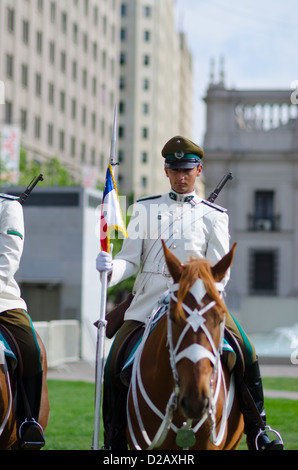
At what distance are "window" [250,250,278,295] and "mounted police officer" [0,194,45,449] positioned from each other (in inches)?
1574

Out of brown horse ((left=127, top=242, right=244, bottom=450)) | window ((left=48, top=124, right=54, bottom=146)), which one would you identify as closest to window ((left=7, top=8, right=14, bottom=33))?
window ((left=48, top=124, right=54, bottom=146))

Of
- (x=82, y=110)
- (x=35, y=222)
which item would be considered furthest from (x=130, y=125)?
(x=35, y=222)

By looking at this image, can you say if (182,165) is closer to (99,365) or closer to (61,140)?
(99,365)

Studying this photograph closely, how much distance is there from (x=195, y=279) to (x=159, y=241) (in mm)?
1601

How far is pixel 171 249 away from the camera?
648cm

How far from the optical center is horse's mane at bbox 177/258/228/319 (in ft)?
16.5

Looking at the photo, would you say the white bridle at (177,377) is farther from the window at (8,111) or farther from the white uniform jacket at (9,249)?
the window at (8,111)

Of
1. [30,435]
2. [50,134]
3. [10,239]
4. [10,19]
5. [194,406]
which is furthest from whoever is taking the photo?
[50,134]

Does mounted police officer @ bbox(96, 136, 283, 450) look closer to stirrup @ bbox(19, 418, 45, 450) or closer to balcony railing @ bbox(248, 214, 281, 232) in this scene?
stirrup @ bbox(19, 418, 45, 450)

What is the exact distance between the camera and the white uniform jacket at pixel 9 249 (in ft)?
22.6

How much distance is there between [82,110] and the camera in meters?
81.0

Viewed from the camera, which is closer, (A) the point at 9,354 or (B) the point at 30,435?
(A) the point at 9,354

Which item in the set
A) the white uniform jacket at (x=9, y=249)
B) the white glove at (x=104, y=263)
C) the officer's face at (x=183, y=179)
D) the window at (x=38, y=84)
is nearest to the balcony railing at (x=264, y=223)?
the window at (x=38, y=84)

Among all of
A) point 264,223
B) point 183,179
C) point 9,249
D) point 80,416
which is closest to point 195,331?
point 183,179
